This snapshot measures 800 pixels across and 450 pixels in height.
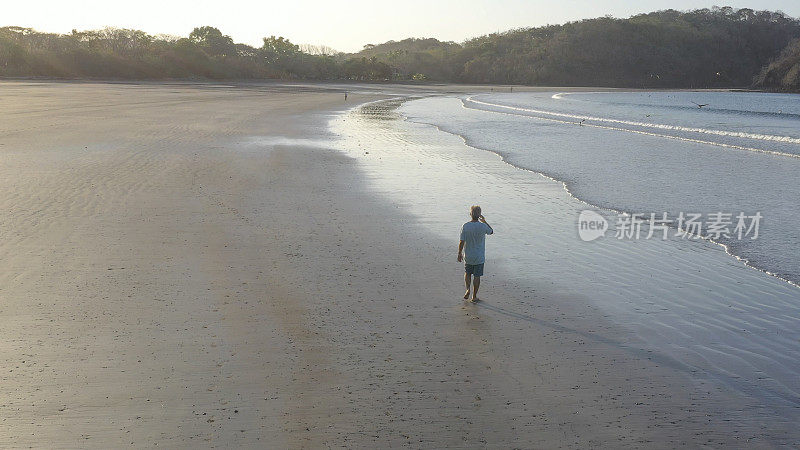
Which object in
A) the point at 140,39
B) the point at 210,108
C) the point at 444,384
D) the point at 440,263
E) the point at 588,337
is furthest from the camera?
the point at 140,39

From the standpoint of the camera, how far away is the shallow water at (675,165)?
504 inches

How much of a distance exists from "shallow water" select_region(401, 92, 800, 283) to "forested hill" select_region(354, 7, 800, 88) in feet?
408

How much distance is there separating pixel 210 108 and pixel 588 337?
37479 millimetres

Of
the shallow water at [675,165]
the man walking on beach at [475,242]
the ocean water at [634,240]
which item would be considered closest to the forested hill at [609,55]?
the shallow water at [675,165]

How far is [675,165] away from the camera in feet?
69.6

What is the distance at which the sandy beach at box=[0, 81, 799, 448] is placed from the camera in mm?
5078

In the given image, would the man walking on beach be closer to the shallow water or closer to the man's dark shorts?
the man's dark shorts

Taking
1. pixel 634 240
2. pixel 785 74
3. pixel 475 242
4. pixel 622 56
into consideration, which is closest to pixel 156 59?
pixel 634 240

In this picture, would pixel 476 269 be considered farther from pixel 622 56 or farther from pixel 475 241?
pixel 622 56

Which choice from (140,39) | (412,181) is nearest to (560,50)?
(140,39)

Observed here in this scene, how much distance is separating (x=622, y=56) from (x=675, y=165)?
157m

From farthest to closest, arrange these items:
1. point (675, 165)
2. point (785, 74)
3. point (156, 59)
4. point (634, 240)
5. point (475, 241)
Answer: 1. point (785, 74)
2. point (156, 59)
3. point (675, 165)
4. point (634, 240)
5. point (475, 241)

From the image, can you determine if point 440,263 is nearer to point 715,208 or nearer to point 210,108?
point 715,208

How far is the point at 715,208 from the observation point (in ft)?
46.4
